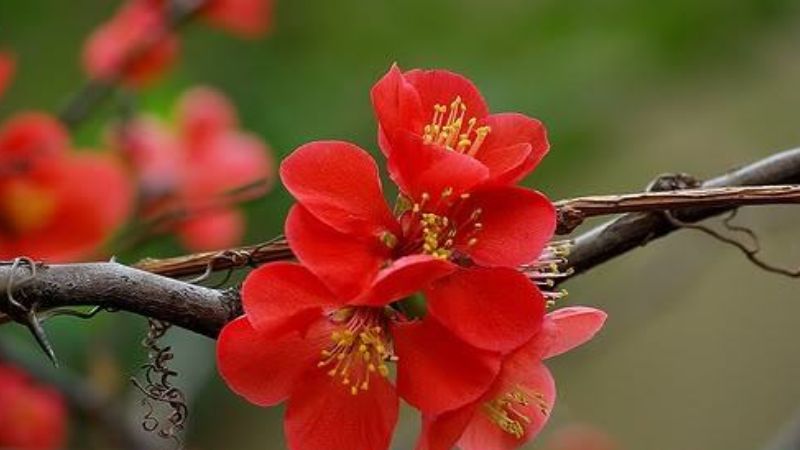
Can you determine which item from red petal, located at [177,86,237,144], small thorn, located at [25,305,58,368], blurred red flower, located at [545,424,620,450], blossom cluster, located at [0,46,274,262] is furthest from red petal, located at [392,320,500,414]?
blurred red flower, located at [545,424,620,450]

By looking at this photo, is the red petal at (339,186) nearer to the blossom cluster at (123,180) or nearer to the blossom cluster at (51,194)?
the blossom cluster at (123,180)

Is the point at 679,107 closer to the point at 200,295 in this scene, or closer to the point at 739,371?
the point at 739,371

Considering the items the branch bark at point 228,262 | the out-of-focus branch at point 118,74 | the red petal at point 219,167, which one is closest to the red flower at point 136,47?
the out-of-focus branch at point 118,74

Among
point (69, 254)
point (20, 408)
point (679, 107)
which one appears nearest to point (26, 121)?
point (69, 254)

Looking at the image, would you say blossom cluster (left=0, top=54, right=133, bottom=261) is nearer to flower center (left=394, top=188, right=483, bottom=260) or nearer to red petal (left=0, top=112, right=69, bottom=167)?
red petal (left=0, top=112, right=69, bottom=167)

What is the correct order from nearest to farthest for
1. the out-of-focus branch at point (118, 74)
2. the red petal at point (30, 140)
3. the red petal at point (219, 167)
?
the red petal at point (30, 140) → the out-of-focus branch at point (118, 74) → the red petal at point (219, 167)

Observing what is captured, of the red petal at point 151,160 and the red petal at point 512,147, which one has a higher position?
the red petal at point 512,147

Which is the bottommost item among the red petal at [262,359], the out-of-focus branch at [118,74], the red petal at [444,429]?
the out-of-focus branch at [118,74]
